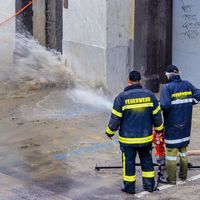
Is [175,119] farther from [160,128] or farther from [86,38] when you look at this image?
[86,38]

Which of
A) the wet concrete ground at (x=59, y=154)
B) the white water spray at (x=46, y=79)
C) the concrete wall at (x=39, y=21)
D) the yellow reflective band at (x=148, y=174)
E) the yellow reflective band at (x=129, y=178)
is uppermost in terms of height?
the concrete wall at (x=39, y=21)

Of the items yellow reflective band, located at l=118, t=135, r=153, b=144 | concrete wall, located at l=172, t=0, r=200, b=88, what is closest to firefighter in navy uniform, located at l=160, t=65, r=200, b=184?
yellow reflective band, located at l=118, t=135, r=153, b=144

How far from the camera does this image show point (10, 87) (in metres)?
15.2

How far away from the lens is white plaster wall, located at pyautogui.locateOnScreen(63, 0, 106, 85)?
14078 mm

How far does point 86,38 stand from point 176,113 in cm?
677

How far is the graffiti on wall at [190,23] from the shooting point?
45.5ft

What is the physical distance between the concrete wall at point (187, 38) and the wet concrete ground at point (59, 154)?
1.36 m

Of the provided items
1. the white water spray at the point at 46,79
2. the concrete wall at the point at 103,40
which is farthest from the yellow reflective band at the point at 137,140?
the concrete wall at the point at 103,40

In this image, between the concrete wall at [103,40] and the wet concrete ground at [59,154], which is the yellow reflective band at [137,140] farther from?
the concrete wall at [103,40]

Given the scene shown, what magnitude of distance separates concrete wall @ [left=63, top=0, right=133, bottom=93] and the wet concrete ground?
4.25 ft

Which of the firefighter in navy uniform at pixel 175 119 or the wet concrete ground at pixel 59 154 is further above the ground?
the firefighter in navy uniform at pixel 175 119

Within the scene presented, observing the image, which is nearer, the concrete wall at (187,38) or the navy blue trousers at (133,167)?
the navy blue trousers at (133,167)

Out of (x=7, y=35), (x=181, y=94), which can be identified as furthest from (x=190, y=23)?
(x=7, y=35)

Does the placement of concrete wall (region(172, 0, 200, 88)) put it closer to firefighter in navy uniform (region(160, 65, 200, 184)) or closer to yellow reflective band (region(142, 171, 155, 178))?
firefighter in navy uniform (region(160, 65, 200, 184))
